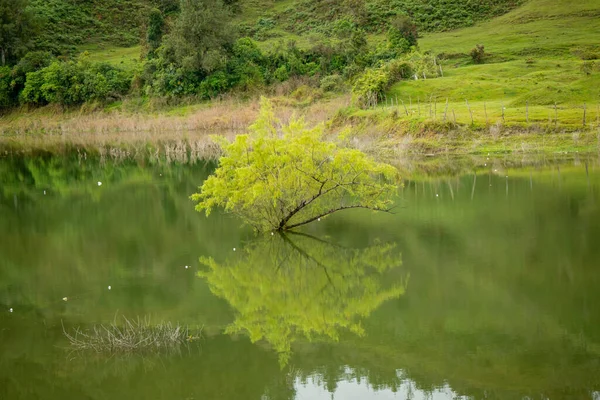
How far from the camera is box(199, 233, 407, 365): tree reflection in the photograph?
17406 mm

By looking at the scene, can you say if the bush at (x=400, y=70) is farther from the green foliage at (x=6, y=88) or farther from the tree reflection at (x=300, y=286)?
the green foliage at (x=6, y=88)

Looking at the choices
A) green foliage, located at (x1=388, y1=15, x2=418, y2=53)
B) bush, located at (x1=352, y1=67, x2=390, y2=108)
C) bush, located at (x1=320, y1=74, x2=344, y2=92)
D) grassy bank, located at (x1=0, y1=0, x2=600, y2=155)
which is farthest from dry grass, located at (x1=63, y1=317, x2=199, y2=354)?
green foliage, located at (x1=388, y1=15, x2=418, y2=53)

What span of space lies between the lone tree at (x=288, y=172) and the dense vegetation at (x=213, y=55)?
36648mm

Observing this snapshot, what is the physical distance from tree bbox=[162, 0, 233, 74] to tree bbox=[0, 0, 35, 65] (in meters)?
23.5

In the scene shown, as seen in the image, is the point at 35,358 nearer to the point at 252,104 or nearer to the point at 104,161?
the point at 104,161

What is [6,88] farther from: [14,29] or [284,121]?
[284,121]

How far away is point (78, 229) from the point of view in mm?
29328

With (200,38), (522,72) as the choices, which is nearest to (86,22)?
(200,38)

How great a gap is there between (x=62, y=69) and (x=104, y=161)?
3941 centimetres

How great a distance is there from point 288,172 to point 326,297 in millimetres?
7172

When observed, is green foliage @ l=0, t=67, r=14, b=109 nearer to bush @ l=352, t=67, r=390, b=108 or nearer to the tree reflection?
bush @ l=352, t=67, r=390, b=108

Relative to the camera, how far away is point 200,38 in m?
82.6

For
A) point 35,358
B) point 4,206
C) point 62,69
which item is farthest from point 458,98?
point 62,69

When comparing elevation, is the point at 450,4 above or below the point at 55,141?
above
